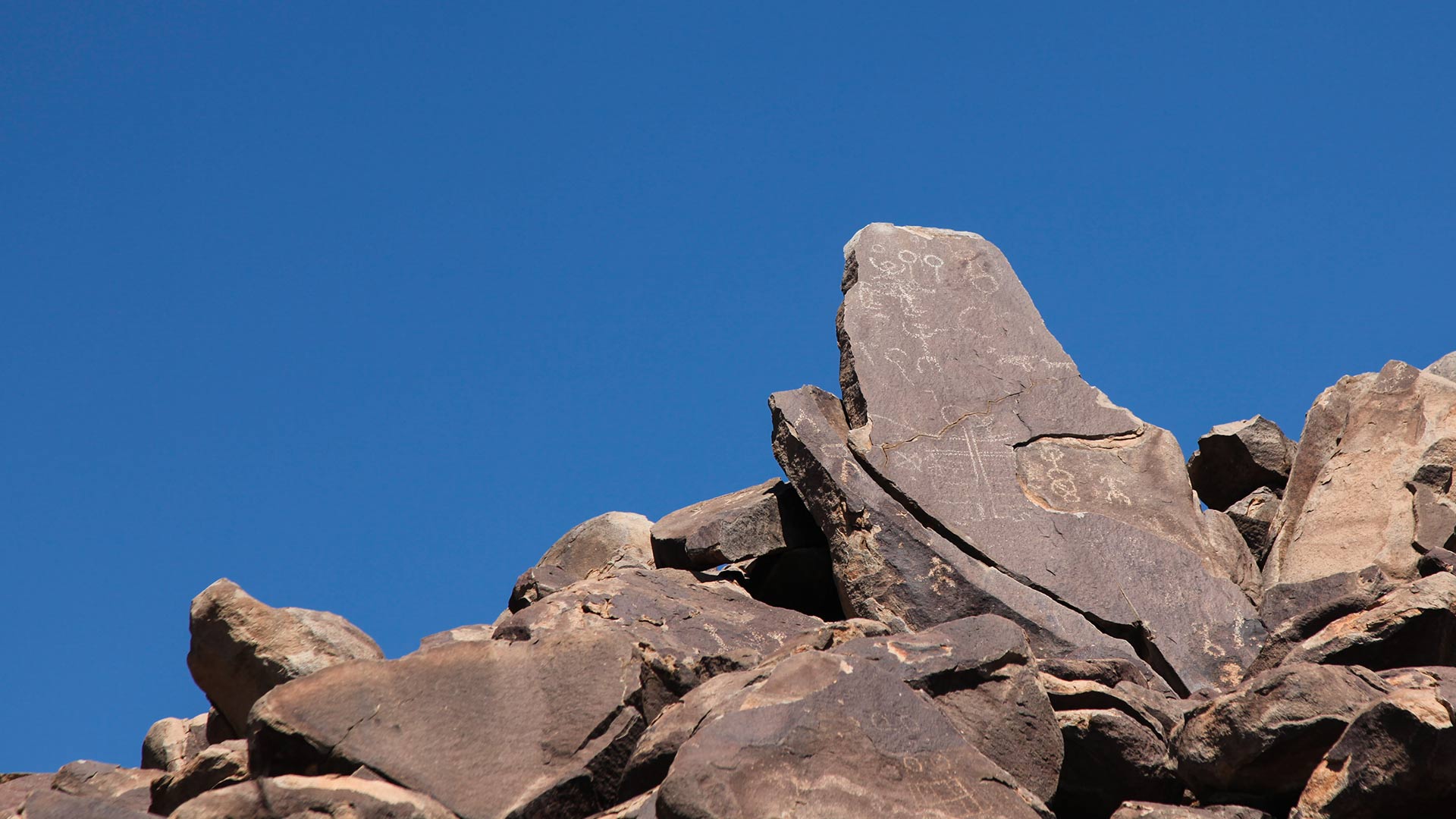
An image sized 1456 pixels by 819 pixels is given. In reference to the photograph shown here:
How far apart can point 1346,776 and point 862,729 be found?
1.30 metres

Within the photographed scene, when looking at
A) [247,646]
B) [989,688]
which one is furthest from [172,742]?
[989,688]

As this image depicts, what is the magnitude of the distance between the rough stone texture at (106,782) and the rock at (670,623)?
1.40 meters

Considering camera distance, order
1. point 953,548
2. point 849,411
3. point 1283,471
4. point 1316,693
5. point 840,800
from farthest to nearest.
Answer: point 1283,471 < point 849,411 < point 953,548 < point 1316,693 < point 840,800

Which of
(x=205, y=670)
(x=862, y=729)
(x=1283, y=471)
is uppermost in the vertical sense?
(x=1283, y=471)

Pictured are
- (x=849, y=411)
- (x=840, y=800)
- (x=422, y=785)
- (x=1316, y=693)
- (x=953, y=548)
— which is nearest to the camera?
(x=840, y=800)

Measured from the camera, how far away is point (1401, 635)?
16.9 ft

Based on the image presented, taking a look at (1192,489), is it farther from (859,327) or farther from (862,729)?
(862,729)

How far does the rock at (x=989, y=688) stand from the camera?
489 centimetres

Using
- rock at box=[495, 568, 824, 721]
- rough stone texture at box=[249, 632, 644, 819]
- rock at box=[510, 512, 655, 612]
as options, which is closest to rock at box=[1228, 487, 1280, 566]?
rock at box=[495, 568, 824, 721]

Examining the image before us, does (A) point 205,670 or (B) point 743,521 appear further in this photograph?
(B) point 743,521

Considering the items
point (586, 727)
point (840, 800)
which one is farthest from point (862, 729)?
point (586, 727)

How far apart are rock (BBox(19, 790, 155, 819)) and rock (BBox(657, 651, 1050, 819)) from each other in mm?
1826

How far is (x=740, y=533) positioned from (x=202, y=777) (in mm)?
3268

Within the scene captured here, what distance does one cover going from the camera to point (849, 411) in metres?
8.23
